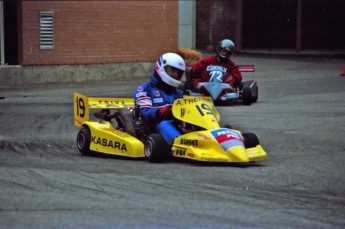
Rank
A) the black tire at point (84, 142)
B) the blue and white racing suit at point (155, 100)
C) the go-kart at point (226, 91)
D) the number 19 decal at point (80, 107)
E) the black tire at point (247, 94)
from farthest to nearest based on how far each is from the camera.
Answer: the black tire at point (247, 94) → the go-kart at point (226, 91) → the number 19 decal at point (80, 107) → the black tire at point (84, 142) → the blue and white racing suit at point (155, 100)

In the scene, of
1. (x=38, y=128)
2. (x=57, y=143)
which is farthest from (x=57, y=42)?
(x=57, y=143)

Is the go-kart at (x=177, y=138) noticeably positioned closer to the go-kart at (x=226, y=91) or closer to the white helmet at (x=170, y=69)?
the white helmet at (x=170, y=69)

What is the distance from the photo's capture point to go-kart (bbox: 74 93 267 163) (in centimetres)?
985

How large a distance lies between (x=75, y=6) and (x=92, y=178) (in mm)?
17615

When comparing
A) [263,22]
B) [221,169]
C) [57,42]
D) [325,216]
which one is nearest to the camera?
[325,216]

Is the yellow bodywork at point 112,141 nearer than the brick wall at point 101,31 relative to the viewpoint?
Yes

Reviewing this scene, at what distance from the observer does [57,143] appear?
41.3 ft

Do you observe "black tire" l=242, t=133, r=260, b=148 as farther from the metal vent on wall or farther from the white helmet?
the metal vent on wall

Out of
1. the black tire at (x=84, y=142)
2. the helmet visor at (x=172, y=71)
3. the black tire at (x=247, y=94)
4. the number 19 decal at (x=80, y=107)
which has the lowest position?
the black tire at (x=247, y=94)

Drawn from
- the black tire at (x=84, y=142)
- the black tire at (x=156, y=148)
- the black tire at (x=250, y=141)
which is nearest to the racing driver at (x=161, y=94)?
the black tire at (x=156, y=148)

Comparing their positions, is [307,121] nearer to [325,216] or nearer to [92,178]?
[92,178]

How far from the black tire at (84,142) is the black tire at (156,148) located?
4.20ft

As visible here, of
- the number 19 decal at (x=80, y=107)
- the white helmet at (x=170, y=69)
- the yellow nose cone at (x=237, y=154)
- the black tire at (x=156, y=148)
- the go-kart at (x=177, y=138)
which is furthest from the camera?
the number 19 decal at (x=80, y=107)

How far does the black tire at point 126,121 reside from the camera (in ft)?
36.8
